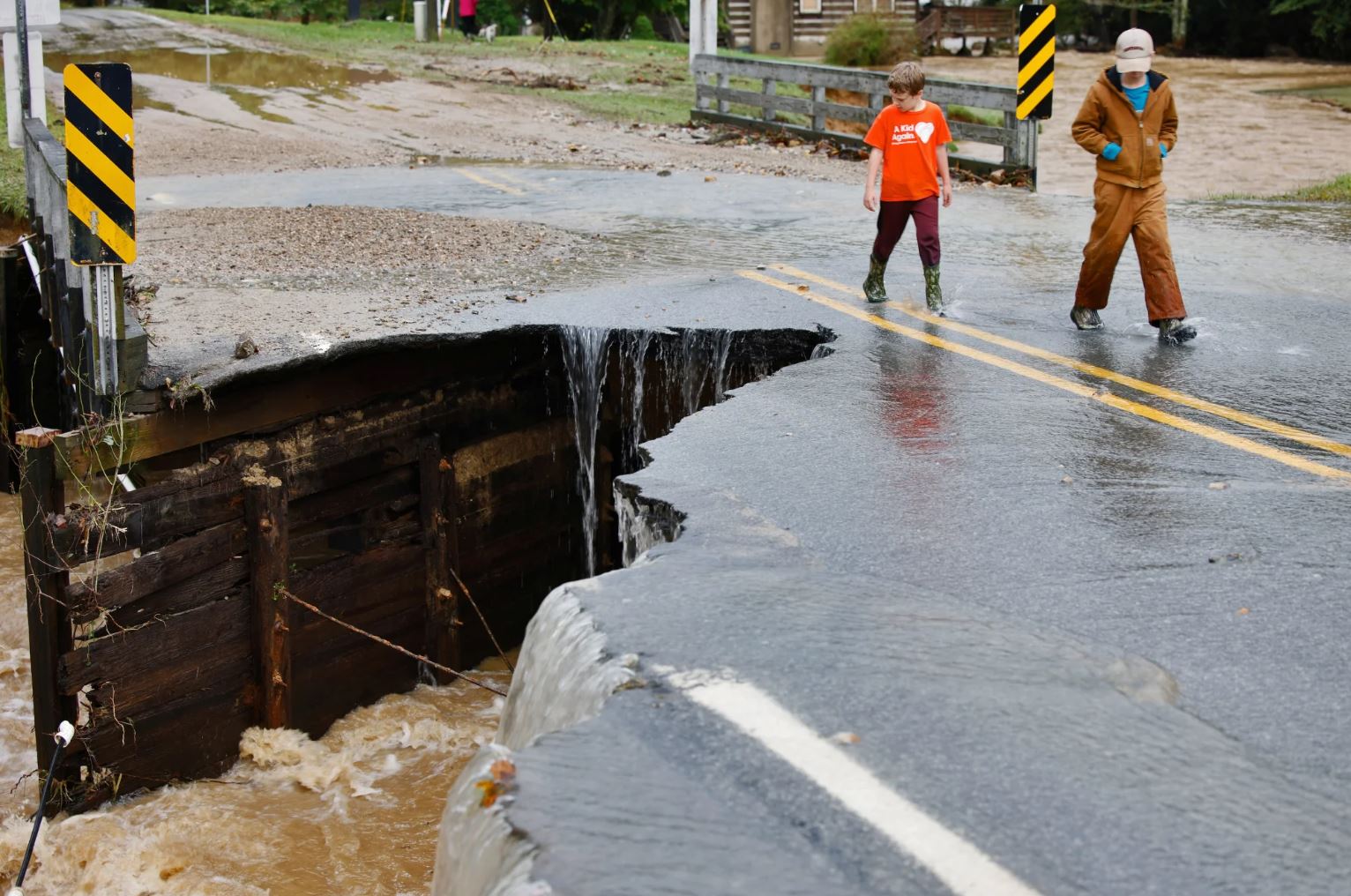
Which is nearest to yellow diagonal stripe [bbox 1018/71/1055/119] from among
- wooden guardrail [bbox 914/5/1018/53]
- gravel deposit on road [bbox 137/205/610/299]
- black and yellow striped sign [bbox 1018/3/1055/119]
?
black and yellow striped sign [bbox 1018/3/1055/119]

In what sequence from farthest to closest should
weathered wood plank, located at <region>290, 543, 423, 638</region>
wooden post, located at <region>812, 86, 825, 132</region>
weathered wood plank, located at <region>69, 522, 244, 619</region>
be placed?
wooden post, located at <region>812, 86, 825, 132</region>
weathered wood plank, located at <region>290, 543, 423, 638</region>
weathered wood plank, located at <region>69, 522, 244, 619</region>

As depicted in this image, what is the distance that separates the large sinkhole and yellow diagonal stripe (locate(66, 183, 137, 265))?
0.98 metres

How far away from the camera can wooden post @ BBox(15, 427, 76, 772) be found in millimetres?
7504

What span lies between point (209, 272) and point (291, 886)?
17.1ft

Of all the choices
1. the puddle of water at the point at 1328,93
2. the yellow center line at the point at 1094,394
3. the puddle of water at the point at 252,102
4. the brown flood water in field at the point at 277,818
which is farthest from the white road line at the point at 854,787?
the puddle of water at the point at 1328,93

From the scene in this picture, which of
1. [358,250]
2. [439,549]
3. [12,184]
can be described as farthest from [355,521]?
[12,184]

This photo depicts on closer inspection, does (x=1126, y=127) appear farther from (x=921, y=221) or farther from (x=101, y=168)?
(x=101, y=168)

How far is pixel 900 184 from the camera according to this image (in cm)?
962

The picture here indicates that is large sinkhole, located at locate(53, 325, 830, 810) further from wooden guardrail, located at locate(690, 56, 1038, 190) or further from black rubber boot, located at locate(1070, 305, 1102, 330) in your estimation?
wooden guardrail, located at locate(690, 56, 1038, 190)

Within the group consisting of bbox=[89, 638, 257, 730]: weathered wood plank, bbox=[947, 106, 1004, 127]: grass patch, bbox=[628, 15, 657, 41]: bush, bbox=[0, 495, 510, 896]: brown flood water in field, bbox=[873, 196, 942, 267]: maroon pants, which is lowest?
bbox=[0, 495, 510, 896]: brown flood water in field

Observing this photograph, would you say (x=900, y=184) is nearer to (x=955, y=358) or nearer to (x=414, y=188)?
(x=955, y=358)

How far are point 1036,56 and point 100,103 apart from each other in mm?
12153

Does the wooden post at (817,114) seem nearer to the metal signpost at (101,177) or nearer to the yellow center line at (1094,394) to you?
the yellow center line at (1094,394)

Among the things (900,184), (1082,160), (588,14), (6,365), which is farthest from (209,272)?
(588,14)
